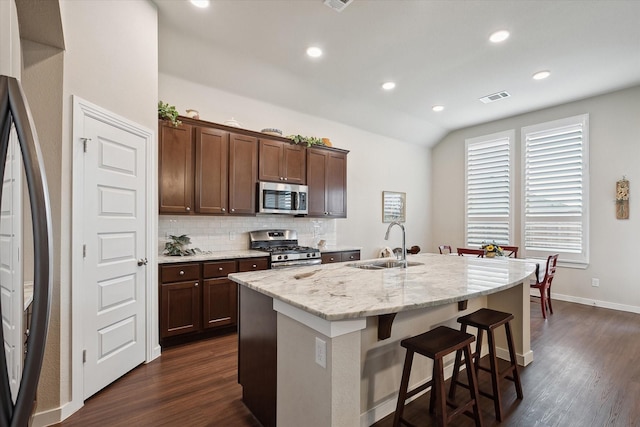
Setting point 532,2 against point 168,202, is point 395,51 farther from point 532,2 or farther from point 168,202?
point 168,202

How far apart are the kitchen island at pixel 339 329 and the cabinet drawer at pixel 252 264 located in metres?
1.42

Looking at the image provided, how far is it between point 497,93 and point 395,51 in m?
2.23

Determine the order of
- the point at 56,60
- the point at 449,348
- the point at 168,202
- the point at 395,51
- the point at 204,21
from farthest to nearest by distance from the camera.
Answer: the point at 395,51
the point at 168,202
the point at 204,21
the point at 56,60
the point at 449,348


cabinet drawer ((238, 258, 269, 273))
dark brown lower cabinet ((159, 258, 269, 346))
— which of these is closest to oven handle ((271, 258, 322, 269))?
cabinet drawer ((238, 258, 269, 273))

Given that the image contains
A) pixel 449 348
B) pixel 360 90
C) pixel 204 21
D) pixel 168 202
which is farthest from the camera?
pixel 360 90

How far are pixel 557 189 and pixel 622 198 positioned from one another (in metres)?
0.82

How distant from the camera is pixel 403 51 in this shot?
3.68 meters

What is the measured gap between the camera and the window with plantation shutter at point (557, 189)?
5012 millimetres

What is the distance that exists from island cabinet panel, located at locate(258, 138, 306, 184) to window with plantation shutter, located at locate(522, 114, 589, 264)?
415 centimetres

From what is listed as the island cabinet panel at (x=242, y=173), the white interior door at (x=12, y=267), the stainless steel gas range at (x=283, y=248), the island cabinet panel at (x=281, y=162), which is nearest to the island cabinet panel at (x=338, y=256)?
the stainless steel gas range at (x=283, y=248)

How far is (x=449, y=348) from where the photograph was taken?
68.8 inches

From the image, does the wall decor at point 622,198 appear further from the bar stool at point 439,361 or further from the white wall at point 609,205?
the bar stool at point 439,361

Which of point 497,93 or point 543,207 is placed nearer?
point 497,93

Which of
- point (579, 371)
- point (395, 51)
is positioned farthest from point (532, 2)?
point (579, 371)
